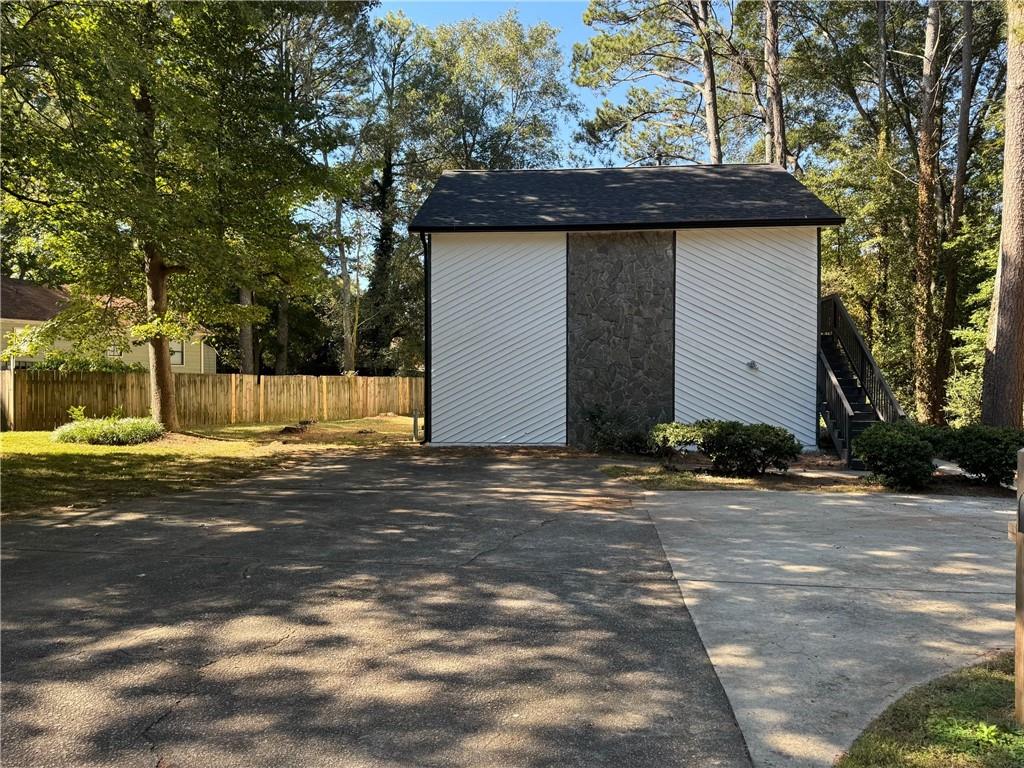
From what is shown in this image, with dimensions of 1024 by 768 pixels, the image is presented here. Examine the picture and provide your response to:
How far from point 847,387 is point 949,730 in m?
11.9

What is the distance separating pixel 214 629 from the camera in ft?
12.6

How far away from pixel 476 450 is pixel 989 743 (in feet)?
36.9

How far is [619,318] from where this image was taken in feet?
45.1

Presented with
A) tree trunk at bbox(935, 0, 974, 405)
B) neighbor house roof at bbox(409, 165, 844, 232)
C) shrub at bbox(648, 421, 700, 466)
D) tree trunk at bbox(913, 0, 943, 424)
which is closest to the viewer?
shrub at bbox(648, 421, 700, 466)

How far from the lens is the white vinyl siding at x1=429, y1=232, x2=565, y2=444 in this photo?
1380 cm

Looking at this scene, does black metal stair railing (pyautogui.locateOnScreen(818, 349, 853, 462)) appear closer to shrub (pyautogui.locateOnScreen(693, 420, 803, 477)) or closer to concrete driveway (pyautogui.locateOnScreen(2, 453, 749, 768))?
shrub (pyautogui.locateOnScreen(693, 420, 803, 477))

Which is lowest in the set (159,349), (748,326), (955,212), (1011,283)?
(159,349)

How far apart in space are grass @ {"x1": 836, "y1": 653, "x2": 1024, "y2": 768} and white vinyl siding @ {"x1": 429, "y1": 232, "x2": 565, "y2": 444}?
10.8 metres

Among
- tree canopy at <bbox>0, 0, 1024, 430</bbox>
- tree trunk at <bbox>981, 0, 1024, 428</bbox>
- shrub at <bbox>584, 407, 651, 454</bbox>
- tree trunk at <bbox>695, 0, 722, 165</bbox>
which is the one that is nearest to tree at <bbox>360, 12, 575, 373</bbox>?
tree canopy at <bbox>0, 0, 1024, 430</bbox>

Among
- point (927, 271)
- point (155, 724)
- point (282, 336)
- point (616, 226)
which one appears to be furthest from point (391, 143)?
point (155, 724)

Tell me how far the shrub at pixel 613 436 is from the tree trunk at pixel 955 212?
10.8m

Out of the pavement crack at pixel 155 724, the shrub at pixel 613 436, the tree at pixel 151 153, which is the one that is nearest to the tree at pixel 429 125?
the tree at pixel 151 153

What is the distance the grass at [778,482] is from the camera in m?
9.07

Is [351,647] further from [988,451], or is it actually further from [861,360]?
[861,360]
